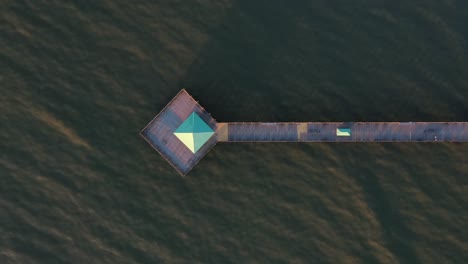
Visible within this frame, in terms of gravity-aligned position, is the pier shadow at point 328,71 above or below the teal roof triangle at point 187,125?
above

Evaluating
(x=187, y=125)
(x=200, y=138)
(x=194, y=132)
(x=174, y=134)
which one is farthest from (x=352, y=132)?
(x=174, y=134)

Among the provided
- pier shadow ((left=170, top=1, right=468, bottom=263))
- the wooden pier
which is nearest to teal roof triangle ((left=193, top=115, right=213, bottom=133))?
the wooden pier

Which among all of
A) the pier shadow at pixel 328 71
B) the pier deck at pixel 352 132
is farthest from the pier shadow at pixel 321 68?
the pier deck at pixel 352 132

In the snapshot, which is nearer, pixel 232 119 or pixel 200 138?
pixel 200 138

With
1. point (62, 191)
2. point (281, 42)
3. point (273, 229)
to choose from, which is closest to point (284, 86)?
point (281, 42)

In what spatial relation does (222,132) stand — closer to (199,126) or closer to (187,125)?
(199,126)

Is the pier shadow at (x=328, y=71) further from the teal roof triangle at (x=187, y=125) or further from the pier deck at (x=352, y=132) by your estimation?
the teal roof triangle at (x=187, y=125)

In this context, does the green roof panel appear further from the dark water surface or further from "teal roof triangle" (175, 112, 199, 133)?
the dark water surface
